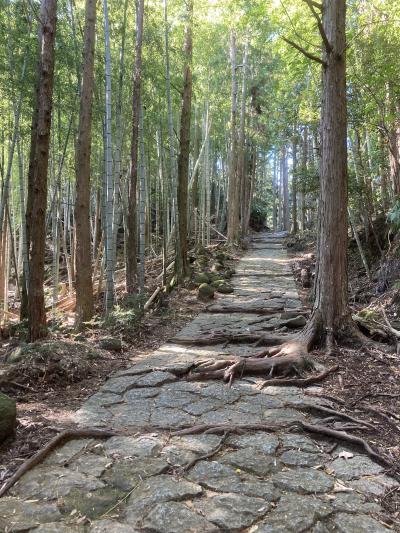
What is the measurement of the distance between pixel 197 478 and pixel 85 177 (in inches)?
191

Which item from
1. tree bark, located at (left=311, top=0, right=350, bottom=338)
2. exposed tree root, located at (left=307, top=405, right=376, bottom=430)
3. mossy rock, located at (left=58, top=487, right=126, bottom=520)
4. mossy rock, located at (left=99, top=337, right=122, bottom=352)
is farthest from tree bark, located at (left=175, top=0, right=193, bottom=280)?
mossy rock, located at (left=58, top=487, right=126, bottom=520)

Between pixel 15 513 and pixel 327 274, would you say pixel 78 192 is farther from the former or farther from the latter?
pixel 15 513

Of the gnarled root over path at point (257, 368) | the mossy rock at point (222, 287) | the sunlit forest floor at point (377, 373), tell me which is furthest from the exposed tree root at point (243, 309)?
the gnarled root over path at point (257, 368)

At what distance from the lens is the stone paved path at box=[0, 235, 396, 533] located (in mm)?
2129

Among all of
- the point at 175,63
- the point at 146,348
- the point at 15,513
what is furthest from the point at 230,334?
the point at 175,63

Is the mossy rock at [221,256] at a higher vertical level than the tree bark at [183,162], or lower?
lower

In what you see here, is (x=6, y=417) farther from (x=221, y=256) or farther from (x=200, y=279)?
(x=221, y=256)

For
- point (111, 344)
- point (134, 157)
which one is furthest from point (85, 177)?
point (111, 344)

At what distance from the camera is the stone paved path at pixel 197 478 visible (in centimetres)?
213

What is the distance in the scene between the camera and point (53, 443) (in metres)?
2.86

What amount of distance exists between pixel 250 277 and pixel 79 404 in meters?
8.14

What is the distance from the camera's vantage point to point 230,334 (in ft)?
19.6

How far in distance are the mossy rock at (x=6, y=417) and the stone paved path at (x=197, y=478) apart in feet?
1.25

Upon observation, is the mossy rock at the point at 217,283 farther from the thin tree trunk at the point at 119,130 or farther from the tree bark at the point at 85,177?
the tree bark at the point at 85,177
